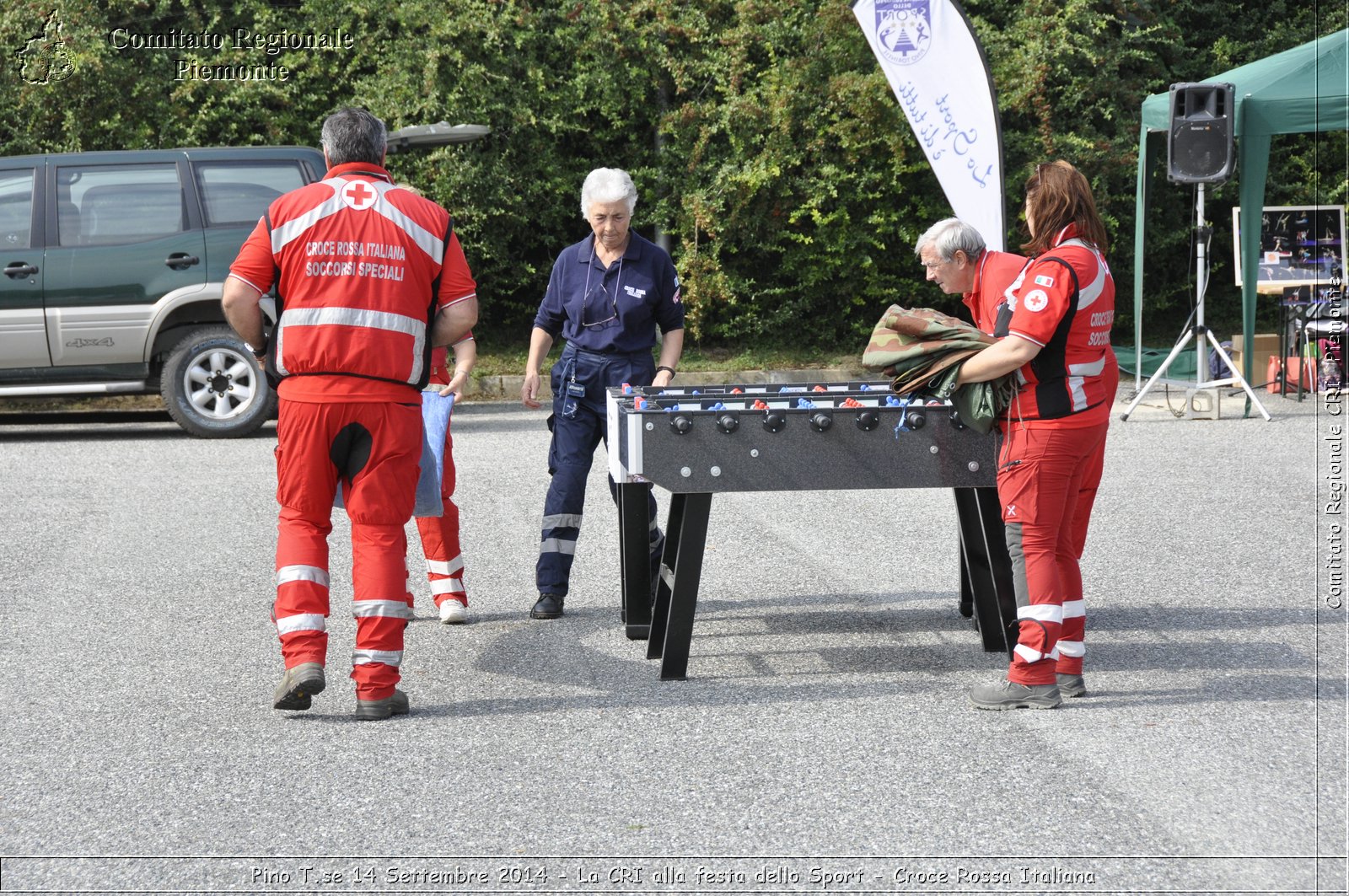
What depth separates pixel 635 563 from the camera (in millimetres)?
5562

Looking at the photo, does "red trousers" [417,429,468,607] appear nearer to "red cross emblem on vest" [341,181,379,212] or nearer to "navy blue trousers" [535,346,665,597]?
"navy blue trousers" [535,346,665,597]

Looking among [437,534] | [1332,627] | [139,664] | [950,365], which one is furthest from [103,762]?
[1332,627]

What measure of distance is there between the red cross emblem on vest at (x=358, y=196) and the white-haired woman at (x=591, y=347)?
4.72ft

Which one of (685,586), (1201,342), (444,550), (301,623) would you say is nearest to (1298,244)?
(1201,342)

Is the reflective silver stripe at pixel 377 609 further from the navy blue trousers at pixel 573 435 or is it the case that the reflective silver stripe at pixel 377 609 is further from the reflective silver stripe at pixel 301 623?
the navy blue trousers at pixel 573 435

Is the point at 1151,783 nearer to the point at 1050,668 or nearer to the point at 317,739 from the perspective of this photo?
the point at 1050,668

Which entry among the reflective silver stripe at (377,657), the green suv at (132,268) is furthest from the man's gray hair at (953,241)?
the green suv at (132,268)

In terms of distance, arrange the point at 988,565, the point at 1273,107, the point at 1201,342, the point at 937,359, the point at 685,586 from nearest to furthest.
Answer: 1. the point at 937,359
2. the point at 685,586
3. the point at 988,565
4. the point at 1201,342
5. the point at 1273,107

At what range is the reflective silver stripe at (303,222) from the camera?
4488mm

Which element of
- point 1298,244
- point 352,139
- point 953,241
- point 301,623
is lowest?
point 301,623

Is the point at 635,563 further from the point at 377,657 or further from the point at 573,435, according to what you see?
the point at 377,657

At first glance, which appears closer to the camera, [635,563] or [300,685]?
[300,685]

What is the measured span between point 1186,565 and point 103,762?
15.5ft

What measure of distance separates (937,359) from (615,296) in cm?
169
